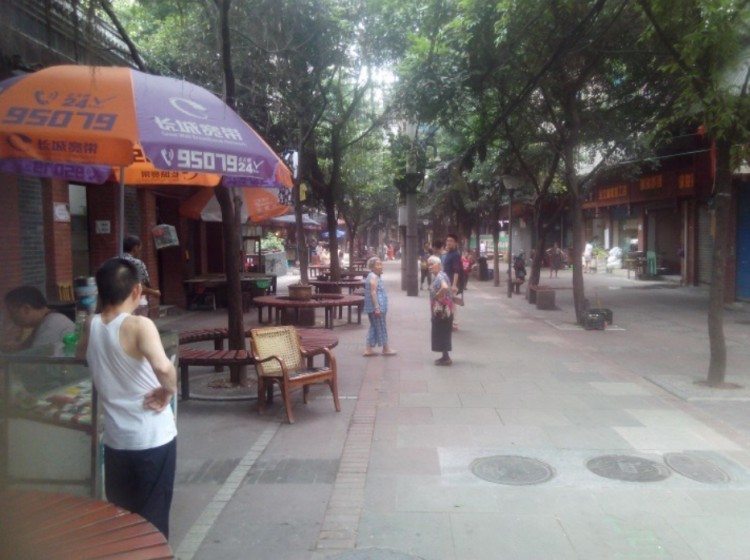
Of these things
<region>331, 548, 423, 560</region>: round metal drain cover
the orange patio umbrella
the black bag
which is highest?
the orange patio umbrella

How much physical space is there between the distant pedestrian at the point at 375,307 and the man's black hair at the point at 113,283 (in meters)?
6.99

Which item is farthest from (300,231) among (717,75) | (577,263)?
(717,75)

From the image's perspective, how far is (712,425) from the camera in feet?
22.7

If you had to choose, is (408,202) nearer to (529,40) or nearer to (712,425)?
(529,40)

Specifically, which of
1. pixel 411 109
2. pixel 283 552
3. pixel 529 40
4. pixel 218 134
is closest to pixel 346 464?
pixel 283 552

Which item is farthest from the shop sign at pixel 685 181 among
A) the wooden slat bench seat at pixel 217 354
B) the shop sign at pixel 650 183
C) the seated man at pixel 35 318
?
the seated man at pixel 35 318

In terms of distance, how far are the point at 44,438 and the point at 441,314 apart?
6.39 metres

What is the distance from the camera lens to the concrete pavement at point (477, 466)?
14.3 ft

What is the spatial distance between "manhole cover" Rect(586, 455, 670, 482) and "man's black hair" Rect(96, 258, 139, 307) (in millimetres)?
3914

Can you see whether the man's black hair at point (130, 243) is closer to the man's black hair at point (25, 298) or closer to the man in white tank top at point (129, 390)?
the man's black hair at point (25, 298)

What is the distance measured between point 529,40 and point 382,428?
8970mm

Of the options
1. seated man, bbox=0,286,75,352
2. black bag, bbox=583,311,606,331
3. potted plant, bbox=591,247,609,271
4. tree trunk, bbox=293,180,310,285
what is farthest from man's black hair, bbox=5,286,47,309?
potted plant, bbox=591,247,609,271

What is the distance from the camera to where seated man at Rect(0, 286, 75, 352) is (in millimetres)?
4816

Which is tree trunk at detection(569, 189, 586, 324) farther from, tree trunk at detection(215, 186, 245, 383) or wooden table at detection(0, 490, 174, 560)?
wooden table at detection(0, 490, 174, 560)
